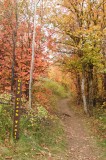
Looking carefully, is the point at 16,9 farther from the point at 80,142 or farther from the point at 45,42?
the point at 80,142

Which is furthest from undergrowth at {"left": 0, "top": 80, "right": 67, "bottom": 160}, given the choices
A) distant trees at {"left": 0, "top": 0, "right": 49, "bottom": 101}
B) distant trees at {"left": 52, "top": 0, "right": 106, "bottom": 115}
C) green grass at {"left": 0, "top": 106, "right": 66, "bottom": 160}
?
distant trees at {"left": 52, "top": 0, "right": 106, "bottom": 115}

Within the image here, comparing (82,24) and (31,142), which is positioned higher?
(82,24)

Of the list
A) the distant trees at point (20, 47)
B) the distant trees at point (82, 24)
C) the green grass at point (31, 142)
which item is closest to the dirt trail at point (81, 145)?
the green grass at point (31, 142)

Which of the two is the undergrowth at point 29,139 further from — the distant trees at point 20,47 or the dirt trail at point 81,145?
the distant trees at point 20,47

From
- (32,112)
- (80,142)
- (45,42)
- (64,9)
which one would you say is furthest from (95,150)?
(64,9)

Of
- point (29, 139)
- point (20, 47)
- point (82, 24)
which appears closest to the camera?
point (29, 139)

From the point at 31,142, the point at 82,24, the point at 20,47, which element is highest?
the point at 82,24

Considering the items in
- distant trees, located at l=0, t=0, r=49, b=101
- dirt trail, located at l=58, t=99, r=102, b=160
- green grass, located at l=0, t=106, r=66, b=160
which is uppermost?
distant trees, located at l=0, t=0, r=49, b=101

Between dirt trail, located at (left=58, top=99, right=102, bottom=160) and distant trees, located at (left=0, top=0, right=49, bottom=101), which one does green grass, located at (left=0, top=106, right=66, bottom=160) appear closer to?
dirt trail, located at (left=58, top=99, right=102, bottom=160)

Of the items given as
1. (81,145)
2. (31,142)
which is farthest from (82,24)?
(31,142)

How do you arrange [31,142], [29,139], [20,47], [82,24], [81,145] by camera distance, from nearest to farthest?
[31,142]
[29,139]
[81,145]
[20,47]
[82,24]

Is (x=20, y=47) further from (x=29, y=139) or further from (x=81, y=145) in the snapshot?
(x=81, y=145)

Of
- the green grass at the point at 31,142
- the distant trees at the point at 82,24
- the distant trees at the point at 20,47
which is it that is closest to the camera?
the green grass at the point at 31,142

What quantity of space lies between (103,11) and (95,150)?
38.1 ft
